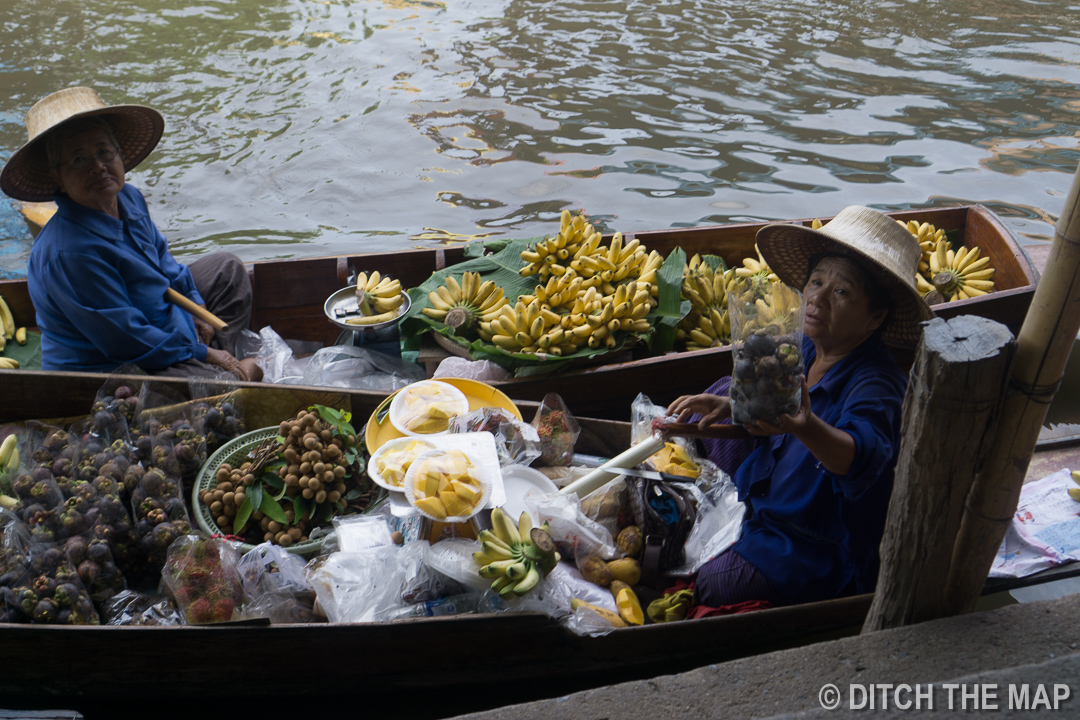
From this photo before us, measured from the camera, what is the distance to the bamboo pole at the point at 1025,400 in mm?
1448

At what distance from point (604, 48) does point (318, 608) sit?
858cm

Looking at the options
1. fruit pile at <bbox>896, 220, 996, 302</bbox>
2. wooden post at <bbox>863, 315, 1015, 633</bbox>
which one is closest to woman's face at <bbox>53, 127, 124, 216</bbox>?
wooden post at <bbox>863, 315, 1015, 633</bbox>

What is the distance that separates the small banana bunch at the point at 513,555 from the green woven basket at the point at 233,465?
1.87 feet

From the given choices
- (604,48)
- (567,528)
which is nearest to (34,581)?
(567,528)

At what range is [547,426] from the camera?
2.80 m

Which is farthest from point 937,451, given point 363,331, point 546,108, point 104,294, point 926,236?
point 546,108

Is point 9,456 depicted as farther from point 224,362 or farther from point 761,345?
point 761,345

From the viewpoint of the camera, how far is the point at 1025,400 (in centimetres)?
153

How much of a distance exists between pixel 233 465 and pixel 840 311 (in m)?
2.21

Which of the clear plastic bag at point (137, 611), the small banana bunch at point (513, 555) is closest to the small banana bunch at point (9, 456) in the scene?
the clear plastic bag at point (137, 611)

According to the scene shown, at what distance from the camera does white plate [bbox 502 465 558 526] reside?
253 cm

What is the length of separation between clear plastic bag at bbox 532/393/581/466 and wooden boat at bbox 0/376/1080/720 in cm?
74

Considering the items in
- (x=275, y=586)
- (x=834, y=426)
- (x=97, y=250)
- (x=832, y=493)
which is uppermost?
(x=834, y=426)

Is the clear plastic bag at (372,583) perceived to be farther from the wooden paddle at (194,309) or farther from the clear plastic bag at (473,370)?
the wooden paddle at (194,309)
